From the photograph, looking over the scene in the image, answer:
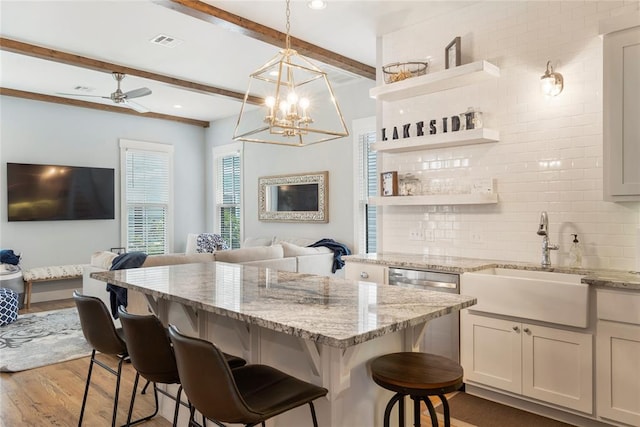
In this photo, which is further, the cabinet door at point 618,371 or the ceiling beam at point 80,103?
the ceiling beam at point 80,103

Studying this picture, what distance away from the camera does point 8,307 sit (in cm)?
527

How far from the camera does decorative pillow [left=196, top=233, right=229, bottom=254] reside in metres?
7.74

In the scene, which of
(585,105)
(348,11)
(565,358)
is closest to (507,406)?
(565,358)

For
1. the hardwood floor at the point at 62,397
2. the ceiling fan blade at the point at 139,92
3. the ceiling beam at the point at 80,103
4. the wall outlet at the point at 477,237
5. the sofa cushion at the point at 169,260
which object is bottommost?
the hardwood floor at the point at 62,397

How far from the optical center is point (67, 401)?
126 inches

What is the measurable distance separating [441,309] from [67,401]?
2.80m

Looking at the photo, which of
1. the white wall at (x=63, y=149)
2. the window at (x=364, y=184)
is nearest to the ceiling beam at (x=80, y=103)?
the white wall at (x=63, y=149)

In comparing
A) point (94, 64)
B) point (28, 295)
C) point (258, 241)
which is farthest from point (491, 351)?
point (28, 295)

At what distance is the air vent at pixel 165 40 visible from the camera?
4551 mm

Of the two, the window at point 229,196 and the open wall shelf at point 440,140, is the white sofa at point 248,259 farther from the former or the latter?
the window at point 229,196

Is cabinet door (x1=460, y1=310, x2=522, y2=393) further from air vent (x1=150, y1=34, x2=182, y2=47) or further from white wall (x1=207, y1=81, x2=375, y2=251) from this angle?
air vent (x1=150, y1=34, x2=182, y2=47)

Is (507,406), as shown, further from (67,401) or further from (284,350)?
(67,401)

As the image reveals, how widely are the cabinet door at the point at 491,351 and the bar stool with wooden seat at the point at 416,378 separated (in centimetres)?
124

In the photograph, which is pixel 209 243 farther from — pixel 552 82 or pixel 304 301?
pixel 304 301
